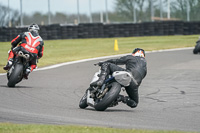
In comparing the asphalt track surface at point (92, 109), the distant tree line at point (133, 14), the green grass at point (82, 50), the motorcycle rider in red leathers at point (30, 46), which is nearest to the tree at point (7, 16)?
the distant tree line at point (133, 14)

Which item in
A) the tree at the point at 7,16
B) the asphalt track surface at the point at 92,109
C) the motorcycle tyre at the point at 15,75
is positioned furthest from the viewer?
the tree at the point at 7,16

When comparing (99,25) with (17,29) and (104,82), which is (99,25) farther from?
(104,82)

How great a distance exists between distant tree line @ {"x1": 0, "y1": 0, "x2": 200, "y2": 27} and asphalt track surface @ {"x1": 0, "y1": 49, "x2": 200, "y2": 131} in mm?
20900

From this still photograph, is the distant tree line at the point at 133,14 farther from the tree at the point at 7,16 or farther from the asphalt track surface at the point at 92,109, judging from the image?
the asphalt track surface at the point at 92,109

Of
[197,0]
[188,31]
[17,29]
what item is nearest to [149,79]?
[17,29]

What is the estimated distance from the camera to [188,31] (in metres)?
35.1

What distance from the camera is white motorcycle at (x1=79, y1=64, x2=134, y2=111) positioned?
834 centimetres

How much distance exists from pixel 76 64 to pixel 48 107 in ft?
33.8

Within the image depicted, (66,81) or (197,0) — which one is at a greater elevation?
(197,0)

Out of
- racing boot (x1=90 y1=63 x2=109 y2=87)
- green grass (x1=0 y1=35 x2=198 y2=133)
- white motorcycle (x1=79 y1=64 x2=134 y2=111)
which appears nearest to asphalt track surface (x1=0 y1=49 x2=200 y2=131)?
white motorcycle (x1=79 y1=64 x2=134 y2=111)

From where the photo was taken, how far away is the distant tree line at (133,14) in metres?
37.3

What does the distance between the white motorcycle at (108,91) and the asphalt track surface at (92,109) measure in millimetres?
166

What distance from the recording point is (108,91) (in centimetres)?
845

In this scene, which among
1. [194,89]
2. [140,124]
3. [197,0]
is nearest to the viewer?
[140,124]
